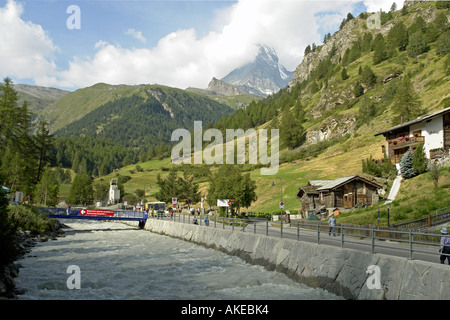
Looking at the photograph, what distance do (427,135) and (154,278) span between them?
44.5m

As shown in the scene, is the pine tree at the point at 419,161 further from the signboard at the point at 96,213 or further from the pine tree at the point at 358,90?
the pine tree at the point at 358,90

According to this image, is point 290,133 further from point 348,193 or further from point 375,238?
point 375,238

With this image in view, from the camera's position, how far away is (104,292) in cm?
1597

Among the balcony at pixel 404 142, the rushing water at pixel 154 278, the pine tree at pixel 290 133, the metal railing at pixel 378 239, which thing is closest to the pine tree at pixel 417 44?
the pine tree at pixel 290 133

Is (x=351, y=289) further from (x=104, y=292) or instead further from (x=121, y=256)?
(x=121, y=256)

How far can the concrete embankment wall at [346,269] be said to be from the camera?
412 inches

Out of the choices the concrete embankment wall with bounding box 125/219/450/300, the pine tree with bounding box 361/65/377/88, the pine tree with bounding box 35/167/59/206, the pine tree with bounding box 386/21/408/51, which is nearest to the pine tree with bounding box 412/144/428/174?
the concrete embankment wall with bounding box 125/219/450/300

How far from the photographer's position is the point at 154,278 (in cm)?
1884

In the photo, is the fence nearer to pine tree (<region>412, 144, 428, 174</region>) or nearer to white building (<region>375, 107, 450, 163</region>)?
pine tree (<region>412, 144, 428, 174</region>)

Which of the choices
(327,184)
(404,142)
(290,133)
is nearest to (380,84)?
(290,133)

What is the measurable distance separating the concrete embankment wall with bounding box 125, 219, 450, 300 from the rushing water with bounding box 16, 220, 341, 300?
0.60 metres
